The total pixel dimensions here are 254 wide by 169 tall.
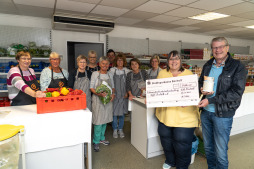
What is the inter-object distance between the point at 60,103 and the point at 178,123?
135cm

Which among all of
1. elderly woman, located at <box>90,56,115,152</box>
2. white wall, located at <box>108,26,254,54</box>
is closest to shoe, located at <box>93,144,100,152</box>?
elderly woman, located at <box>90,56,115,152</box>

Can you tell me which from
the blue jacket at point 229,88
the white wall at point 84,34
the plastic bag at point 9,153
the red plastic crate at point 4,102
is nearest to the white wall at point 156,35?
the white wall at point 84,34

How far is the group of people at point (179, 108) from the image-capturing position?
68.7 inches

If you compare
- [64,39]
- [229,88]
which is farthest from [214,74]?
[64,39]

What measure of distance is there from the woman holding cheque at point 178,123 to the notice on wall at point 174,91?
0.66ft

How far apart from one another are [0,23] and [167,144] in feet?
14.4

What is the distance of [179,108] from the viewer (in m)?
2.00

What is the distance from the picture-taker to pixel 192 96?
1781 millimetres

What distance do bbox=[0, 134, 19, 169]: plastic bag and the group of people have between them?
0.56 metres

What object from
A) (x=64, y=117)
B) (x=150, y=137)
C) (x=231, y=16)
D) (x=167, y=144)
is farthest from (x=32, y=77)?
(x=231, y=16)

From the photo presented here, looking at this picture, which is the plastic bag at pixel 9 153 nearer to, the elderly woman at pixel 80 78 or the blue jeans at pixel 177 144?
the elderly woman at pixel 80 78

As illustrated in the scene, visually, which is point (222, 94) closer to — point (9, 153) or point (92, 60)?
point (9, 153)

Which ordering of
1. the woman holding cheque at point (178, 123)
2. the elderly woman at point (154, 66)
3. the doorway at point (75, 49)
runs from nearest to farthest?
the woman holding cheque at point (178, 123)
the elderly woman at point (154, 66)
the doorway at point (75, 49)

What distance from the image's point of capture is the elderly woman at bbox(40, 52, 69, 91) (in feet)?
8.07
